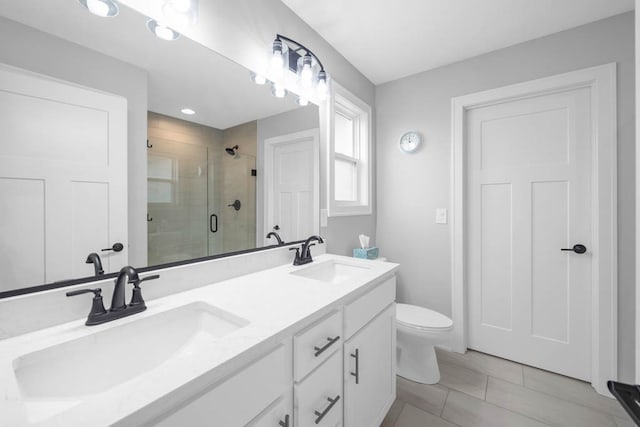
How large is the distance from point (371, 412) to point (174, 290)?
1079 millimetres

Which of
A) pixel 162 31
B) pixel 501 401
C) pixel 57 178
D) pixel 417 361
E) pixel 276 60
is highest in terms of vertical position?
pixel 276 60

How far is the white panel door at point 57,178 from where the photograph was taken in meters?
0.70

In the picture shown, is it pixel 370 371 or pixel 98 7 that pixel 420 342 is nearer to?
pixel 370 371

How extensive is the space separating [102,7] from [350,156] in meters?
1.77

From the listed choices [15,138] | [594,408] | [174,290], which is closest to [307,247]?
[174,290]

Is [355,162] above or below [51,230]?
above

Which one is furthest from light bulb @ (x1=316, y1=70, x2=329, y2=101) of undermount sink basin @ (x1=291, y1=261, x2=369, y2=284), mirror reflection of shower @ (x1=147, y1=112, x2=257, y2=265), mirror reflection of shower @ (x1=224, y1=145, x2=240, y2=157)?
undermount sink basin @ (x1=291, y1=261, x2=369, y2=284)

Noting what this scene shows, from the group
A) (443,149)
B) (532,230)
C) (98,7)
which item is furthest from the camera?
(443,149)

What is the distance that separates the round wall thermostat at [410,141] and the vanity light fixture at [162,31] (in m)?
1.92

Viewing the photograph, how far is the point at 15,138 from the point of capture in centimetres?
69

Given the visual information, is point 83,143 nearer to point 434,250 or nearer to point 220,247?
point 220,247

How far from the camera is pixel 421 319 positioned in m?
1.84

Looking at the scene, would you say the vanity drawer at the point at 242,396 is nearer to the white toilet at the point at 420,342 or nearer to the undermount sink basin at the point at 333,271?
the undermount sink basin at the point at 333,271

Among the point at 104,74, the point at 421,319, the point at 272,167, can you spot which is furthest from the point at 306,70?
the point at 421,319
